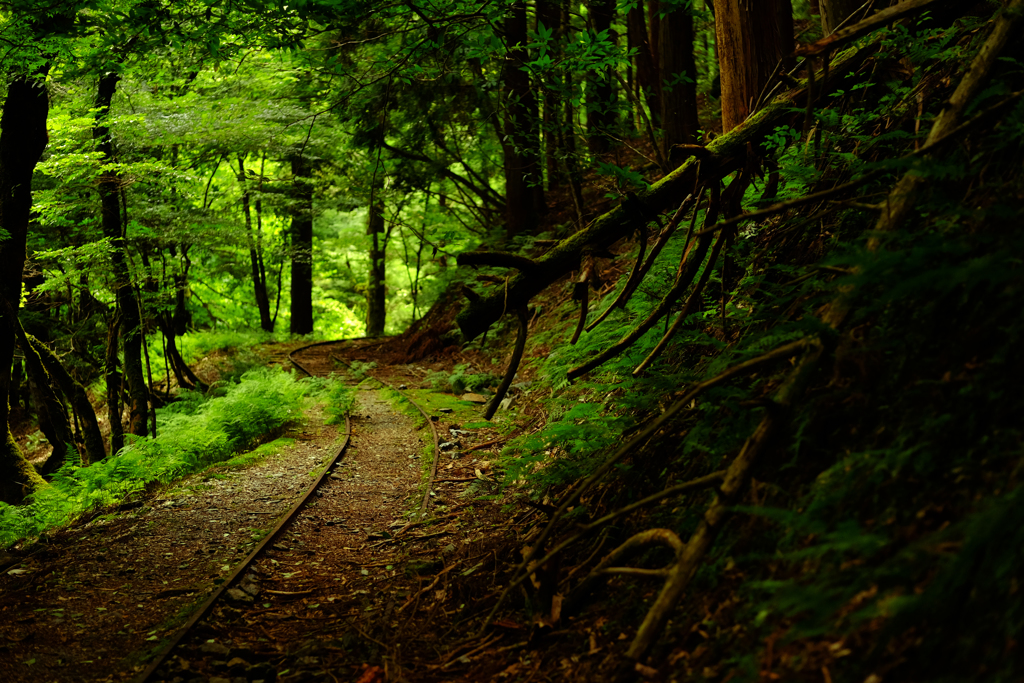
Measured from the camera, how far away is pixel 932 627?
181 centimetres

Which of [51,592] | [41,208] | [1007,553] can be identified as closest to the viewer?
[1007,553]

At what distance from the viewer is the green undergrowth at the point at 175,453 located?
25.9 ft

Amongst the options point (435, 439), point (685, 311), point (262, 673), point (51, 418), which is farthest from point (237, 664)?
point (51, 418)

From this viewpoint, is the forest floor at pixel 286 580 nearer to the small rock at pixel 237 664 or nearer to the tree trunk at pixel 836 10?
the small rock at pixel 237 664

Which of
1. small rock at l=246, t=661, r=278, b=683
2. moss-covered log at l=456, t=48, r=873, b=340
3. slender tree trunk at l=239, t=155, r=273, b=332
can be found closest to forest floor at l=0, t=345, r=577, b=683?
small rock at l=246, t=661, r=278, b=683

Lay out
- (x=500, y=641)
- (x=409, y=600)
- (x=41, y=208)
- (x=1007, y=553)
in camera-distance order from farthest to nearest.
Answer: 1. (x=41, y=208)
2. (x=409, y=600)
3. (x=500, y=641)
4. (x=1007, y=553)

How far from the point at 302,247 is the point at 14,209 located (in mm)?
15131

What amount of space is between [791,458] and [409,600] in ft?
11.4

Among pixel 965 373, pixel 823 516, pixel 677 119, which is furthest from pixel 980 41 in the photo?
pixel 677 119

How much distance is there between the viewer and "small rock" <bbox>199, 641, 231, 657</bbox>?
482 centimetres

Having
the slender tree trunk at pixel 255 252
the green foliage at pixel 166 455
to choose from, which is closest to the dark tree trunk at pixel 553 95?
the green foliage at pixel 166 455

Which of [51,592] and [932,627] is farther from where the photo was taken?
[51,592]

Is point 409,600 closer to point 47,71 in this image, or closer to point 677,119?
point 47,71

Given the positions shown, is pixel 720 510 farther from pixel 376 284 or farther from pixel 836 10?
pixel 376 284
